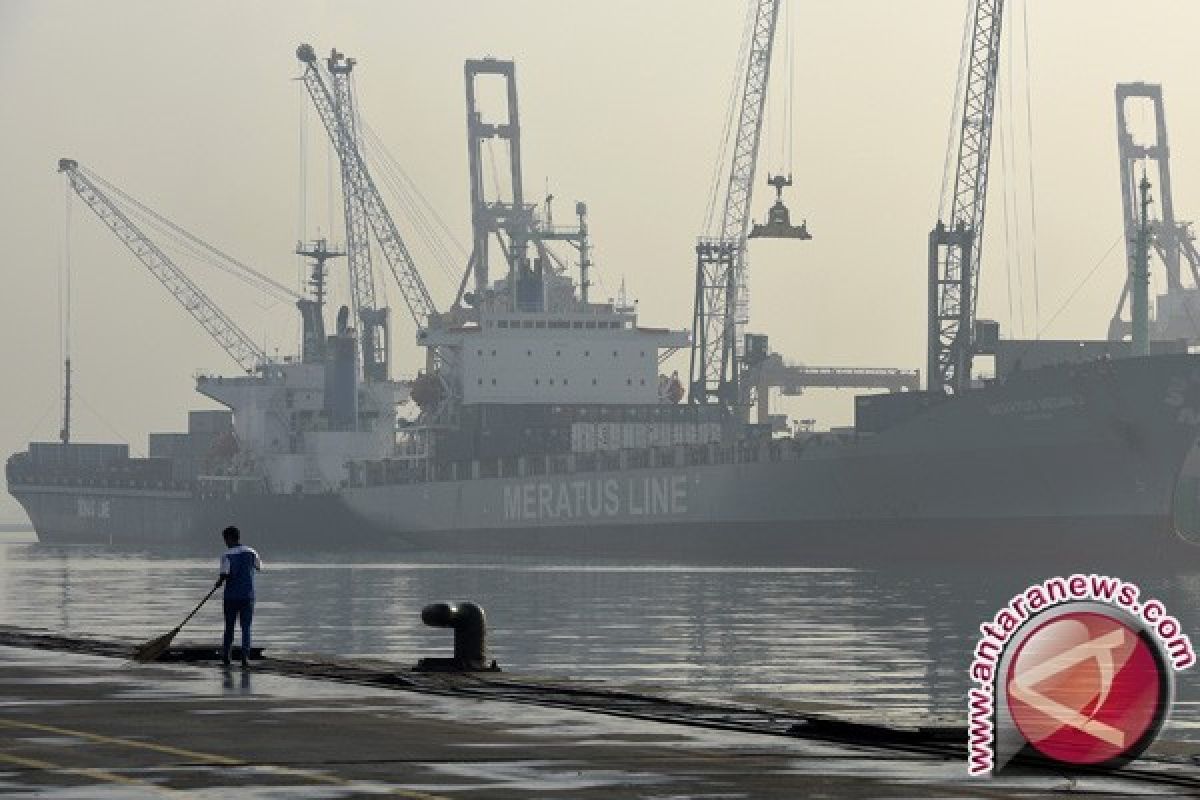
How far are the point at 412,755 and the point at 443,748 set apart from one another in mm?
584

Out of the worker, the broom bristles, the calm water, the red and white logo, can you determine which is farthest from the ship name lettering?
the red and white logo

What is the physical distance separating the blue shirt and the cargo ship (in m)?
66.6

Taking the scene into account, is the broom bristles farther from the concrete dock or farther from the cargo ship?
the cargo ship

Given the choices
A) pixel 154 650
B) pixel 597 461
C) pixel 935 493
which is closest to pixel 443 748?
pixel 154 650

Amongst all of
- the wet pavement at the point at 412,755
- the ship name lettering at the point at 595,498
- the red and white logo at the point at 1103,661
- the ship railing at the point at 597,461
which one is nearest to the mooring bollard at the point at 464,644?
the wet pavement at the point at 412,755

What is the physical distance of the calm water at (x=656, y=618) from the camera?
34219 millimetres

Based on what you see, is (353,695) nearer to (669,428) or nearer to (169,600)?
(169,600)

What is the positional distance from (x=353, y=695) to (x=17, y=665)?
6.34 metres

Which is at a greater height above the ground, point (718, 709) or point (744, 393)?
point (744, 393)

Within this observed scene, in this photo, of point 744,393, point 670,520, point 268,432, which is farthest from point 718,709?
point 268,432

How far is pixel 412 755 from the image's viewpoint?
19.5 metres

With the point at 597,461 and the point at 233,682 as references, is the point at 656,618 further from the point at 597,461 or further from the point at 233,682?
the point at 597,461

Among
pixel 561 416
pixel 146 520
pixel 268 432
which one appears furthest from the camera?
pixel 146 520

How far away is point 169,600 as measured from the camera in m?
65.0
